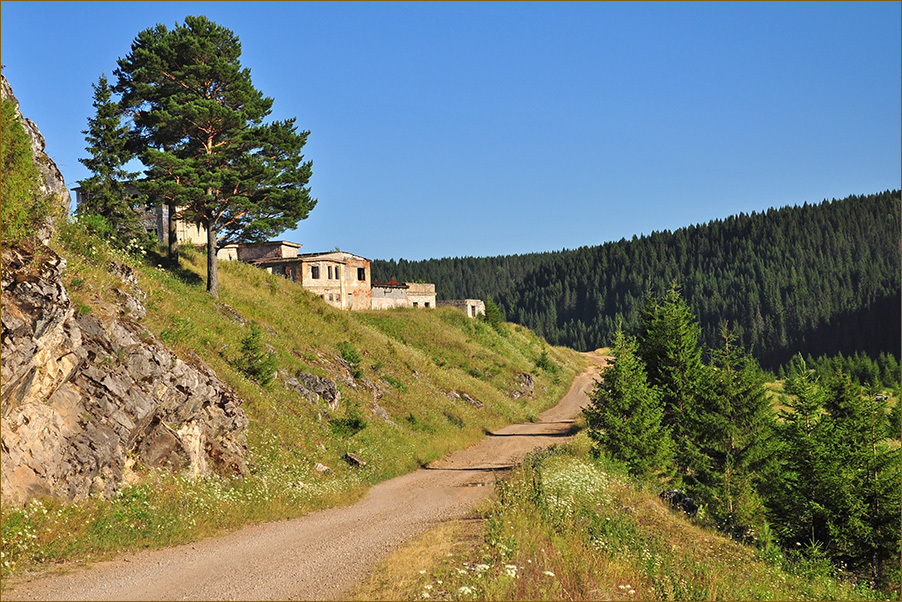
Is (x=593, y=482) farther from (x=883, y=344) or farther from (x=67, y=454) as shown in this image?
(x=883, y=344)

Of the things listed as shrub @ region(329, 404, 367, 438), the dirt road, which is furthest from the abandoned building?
the dirt road

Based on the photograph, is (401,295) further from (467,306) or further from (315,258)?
(315,258)

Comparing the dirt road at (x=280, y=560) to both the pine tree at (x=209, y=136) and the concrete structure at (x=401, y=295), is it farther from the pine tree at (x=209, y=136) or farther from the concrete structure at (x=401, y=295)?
the concrete structure at (x=401, y=295)

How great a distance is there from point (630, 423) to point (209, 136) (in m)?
28.7

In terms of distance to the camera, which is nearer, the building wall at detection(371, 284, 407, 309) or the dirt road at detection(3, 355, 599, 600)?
the dirt road at detection(3, 355, 599, 600)

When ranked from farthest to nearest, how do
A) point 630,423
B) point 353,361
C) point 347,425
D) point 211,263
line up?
1. point 211,263
2. point 353,361
3. point 347,425
4. point 630,423

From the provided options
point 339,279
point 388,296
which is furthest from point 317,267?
point 388,296

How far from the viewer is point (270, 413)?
80.3 feet

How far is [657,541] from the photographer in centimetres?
1554

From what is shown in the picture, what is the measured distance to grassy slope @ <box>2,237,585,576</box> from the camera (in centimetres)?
1366

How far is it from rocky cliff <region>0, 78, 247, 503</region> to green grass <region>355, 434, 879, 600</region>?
286 inches

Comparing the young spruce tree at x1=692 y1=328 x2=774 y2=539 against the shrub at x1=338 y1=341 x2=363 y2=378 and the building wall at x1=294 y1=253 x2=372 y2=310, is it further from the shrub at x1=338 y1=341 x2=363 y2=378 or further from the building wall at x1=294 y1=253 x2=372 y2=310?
the building wall at x1=294 y1=253 x2=372 y2=310

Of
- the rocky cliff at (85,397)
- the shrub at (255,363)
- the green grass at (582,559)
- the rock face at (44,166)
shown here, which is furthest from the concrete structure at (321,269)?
the green grass at (582,559)

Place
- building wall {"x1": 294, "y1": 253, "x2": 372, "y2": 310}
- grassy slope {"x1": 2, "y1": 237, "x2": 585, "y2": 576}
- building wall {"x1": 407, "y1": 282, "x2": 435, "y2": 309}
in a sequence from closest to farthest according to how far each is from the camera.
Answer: grassy slope {"x1": 2, "y1": 237, "x2": 585, "y2": 576} → building wall {"x1": 294, "y1": 253, "x2": 372, "y2": 310} → building wall {"x1": 407, "y1": 282, "x2": 435, "y2": 309}
